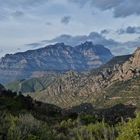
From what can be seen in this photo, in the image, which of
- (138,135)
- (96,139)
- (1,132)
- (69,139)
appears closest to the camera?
(138,135)

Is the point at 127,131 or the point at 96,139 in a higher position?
the point at 127,131

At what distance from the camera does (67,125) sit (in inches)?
7815

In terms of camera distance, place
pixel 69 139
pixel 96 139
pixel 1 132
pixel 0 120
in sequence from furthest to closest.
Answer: pixel 96 139 → pixel 69 139 → pixel 0 120 → pixel 1 132

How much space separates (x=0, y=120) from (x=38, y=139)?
547 inches

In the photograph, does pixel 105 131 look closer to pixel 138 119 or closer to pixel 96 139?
pixel 96 139

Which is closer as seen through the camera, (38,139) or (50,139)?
(38,139)

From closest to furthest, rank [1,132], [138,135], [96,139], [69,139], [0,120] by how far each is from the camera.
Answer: [138,135]
[1,132]
[0,120]
[69,139]
[96,139]

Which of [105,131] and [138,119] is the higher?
[138,119]

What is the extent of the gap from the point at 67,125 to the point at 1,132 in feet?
339

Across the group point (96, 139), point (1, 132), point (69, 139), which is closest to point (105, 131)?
point (96, 139)

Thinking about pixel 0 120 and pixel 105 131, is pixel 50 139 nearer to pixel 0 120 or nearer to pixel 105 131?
pixel 0 120

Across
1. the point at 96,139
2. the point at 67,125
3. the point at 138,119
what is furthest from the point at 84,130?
the point at 138,119

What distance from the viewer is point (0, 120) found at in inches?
4353

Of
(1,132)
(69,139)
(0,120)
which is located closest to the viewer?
(1,132)
